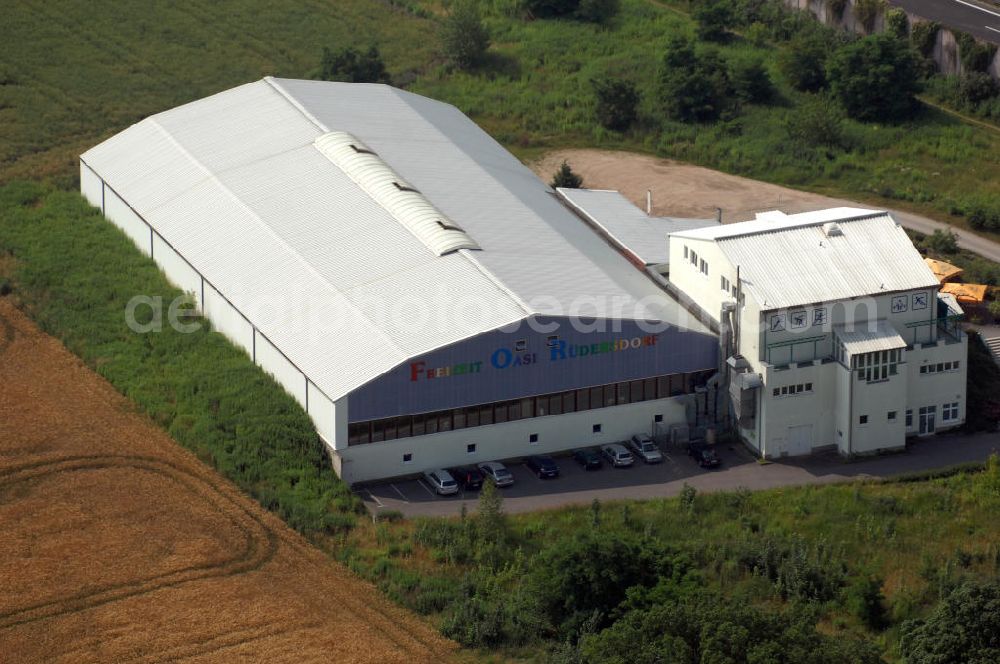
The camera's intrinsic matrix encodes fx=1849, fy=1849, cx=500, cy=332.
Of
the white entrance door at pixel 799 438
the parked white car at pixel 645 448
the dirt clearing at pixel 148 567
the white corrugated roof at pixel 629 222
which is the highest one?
the white corrugated roof at pixel 629 222

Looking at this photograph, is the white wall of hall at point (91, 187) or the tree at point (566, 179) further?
the tree at point (566, 179)

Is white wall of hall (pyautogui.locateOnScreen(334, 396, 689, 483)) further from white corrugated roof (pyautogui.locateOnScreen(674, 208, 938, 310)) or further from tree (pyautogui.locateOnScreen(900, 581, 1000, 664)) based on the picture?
tree (pyautogui.locateOnScreen(900, 581, 1000, 664))

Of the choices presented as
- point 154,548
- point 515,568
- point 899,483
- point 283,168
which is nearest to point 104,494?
point 154,548

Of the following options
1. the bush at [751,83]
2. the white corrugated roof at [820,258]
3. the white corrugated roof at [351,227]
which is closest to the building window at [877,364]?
the white corrugated roof at [820,258]

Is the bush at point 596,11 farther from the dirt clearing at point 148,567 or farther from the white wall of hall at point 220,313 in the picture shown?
the dirt clearing at point 148,567

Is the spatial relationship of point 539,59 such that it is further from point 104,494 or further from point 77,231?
point 104,494

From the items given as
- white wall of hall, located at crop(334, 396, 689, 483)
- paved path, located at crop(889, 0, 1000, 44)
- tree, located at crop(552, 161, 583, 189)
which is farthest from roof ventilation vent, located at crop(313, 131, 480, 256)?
paved path, located at crop(889, 0, 1000, 44)

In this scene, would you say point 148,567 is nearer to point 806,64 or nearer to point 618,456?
point 618,456
